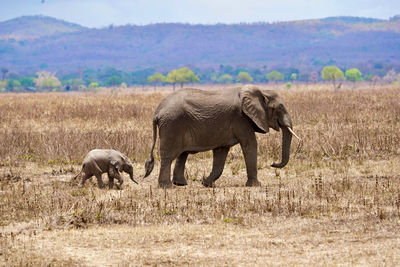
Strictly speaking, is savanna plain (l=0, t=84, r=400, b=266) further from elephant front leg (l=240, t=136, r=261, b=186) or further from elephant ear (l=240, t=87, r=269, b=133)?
elephant ear (l=240, t=87, r=269, b=133)

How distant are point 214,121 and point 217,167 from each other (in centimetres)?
86

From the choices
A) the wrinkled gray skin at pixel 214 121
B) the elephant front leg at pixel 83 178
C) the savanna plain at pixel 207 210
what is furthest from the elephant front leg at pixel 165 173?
the elephant front leg at pixel 83 178

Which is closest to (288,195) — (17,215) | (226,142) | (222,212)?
(222,212)

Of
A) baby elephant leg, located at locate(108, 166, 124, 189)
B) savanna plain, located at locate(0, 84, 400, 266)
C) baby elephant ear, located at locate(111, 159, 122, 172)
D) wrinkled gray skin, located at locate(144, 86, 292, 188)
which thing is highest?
wrinkled gray skin, located at locate(144, 86, 292, 188)

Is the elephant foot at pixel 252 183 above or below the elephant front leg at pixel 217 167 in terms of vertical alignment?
below

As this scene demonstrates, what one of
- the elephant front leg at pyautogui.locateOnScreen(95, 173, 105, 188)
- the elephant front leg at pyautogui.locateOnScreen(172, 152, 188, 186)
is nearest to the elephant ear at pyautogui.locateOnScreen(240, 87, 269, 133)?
the elephant front leg at pyautogui.locateOnScreen(172, 152, 188, 186)

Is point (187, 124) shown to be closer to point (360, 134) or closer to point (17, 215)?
point (17, 215)

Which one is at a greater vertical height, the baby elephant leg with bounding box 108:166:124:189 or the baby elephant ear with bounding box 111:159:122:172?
the baby elephant ear with bounding box 111:159:122:172

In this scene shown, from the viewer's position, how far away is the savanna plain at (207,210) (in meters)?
8.05

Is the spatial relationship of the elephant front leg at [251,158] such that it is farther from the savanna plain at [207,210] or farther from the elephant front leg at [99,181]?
the elephant front leg at [99,181]

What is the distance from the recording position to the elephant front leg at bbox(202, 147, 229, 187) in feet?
41.2

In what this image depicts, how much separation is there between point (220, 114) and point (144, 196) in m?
2.08

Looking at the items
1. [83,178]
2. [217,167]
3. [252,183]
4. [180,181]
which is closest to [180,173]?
[180,181]

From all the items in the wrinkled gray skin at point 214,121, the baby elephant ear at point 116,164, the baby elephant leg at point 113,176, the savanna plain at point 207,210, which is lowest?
the savanna plain at point 207,210
